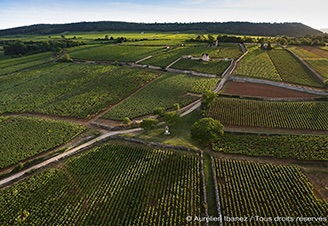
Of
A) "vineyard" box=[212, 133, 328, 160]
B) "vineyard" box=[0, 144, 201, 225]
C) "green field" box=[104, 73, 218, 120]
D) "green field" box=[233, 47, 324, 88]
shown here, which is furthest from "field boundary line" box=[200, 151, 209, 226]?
"green field" box=[233, 47, 324, 88]

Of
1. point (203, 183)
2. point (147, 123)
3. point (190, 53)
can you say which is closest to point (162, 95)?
point (147, 123)

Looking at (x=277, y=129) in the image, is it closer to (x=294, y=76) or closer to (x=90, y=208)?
(x=294, y=76)

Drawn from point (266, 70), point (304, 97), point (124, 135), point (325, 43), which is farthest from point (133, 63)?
point (325, 43)

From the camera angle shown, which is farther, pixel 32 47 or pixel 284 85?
pixel 32 47

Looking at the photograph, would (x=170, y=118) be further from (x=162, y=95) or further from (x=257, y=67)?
(x=257, y=67)

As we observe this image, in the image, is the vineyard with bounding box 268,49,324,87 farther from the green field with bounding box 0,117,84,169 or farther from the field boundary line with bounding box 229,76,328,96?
the green field with bounding box 0,117,84,169

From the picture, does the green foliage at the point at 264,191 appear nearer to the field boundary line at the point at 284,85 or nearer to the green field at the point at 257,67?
the field boundary line at the point at 284,85
